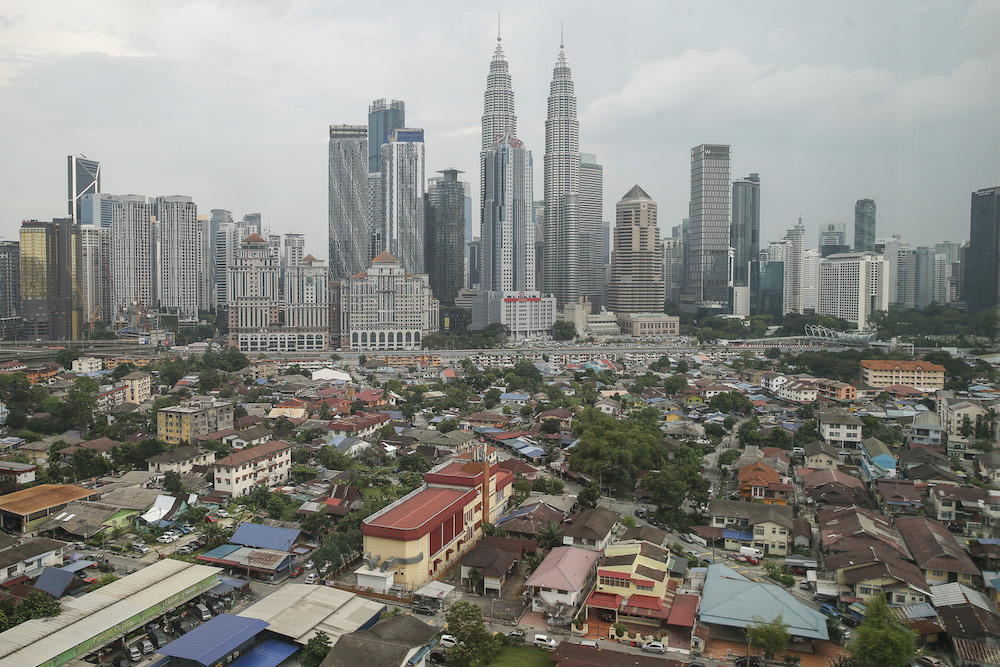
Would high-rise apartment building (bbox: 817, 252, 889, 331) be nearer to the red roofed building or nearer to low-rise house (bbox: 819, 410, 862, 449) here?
low-rise house (bbox: 819, 410, 862, 449)

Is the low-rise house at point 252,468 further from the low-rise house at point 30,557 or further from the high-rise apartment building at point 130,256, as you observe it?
the high-rise apartment building at point 130,256

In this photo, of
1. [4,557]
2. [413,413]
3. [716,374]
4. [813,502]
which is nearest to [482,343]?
[716,374]

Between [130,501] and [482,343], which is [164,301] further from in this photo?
[130,501]

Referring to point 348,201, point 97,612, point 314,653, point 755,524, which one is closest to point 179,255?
→ point 348,201

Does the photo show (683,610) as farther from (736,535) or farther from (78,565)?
(78,565)

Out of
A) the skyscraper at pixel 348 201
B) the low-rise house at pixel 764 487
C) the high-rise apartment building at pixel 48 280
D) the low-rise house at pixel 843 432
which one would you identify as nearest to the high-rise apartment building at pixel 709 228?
the skyscraper at pixel 348 201

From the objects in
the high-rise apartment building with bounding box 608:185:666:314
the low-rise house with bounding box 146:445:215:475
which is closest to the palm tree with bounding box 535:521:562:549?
the low-rise house with bounding box 146:445:215:475
